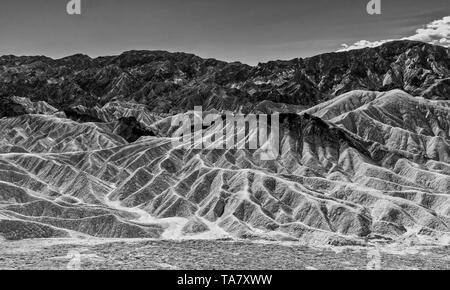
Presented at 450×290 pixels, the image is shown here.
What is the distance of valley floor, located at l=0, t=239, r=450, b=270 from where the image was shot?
29.8m

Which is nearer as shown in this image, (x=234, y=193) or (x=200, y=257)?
(x=200, y=257)

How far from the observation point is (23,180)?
529ft

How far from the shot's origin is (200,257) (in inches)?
1291

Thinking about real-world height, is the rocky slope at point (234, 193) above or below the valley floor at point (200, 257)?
below

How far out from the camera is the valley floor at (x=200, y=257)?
2983 centimetres

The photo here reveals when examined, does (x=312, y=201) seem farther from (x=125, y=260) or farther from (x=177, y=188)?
(x=125, y=260)

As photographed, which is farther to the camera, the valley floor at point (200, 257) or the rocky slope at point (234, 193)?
the rocky slope at point (234, 193)

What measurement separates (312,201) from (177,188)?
140 ft

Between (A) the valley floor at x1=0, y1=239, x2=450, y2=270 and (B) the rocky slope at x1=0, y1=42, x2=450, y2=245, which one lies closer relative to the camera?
(A) the valley floor at x1=0, y1=239, x2=450, y2=270

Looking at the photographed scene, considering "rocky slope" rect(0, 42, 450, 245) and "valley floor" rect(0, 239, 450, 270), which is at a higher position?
"valley floor" rect(0, 239, 450, 270)

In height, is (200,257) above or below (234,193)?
above

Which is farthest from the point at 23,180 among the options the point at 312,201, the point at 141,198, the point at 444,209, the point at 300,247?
the point at 300,247
